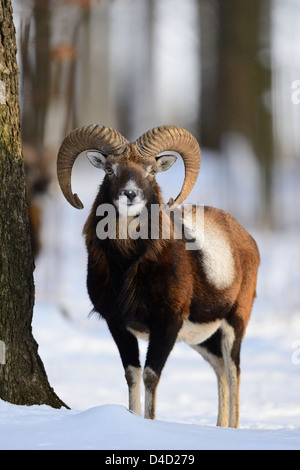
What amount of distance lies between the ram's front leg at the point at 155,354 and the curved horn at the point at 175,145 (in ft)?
3.55

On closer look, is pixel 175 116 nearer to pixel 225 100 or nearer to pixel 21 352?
pixel 225 100

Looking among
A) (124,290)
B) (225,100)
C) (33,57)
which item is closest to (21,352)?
(124,290)

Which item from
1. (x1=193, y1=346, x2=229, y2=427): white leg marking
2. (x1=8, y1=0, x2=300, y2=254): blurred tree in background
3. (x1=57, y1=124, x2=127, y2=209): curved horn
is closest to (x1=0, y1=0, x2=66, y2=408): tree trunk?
(x1=57, y1=124, x2=127, y2=209): curved horn

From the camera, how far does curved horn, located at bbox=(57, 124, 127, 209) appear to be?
6398 mm

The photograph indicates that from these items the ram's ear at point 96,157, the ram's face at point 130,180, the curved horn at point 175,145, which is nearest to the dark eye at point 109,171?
the ram's face at point 130,180

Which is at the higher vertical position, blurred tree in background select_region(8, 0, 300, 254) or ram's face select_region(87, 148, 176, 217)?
blurred tree in background select_region(8, 0, 300, 254)

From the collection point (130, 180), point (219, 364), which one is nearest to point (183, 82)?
point (219, 364)

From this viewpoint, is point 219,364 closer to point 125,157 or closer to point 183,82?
point 125,157

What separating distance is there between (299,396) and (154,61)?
18412mm

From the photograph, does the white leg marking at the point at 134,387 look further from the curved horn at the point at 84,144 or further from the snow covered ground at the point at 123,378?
the curved horn at the point at 84,144

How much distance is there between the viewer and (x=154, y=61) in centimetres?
2594

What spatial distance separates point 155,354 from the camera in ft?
20.6

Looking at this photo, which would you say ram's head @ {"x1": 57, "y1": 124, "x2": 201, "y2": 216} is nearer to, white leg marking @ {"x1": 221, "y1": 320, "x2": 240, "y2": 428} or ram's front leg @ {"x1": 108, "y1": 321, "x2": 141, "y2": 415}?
ram's front leg @ {"x1": 108, "y1": 321, "x2": 141, "y2": 415}

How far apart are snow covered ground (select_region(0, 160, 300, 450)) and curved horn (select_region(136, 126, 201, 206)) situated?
1.59m
